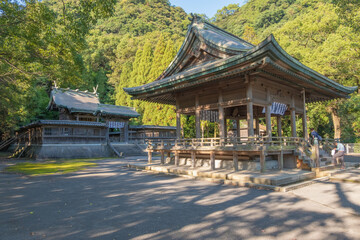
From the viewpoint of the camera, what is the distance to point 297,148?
1264 cm

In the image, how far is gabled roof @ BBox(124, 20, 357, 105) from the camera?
9.93 metres

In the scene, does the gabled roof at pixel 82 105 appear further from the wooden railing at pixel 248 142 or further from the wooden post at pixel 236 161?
the wooden post at pixel 236 161

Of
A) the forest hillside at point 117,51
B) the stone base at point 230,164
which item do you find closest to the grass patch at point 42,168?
the forest hillside at point 117,51

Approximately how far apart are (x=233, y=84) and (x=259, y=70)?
6.92 feet

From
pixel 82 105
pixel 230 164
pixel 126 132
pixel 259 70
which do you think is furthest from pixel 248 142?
pixel 82 105

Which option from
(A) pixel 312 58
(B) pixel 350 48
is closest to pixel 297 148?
(B) pixel 350 48

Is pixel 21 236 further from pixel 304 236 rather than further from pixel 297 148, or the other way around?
pixel 297 148

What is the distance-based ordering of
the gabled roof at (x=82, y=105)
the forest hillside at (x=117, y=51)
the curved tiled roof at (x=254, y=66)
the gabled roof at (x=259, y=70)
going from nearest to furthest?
1. the curved tiled roof at (x=254, y=66)
2. the gabled roof at (x=259, y=70)
3. the forest hillside at (x=117, y=51)
4. the gabled roof at (x=82, y=105)

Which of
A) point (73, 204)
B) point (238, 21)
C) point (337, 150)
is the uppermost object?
point (238, 21)

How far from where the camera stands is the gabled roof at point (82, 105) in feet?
109

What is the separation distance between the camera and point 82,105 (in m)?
36.2

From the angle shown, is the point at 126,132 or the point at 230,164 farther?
the point at 126,132

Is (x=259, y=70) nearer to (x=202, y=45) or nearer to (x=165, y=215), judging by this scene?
(x=202, y=45)

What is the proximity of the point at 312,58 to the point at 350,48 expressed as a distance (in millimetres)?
5135
